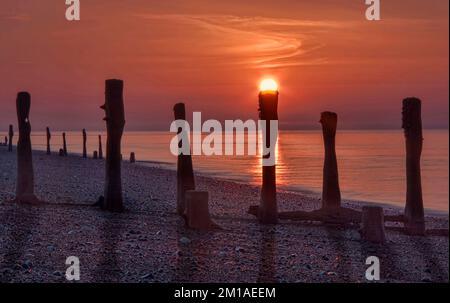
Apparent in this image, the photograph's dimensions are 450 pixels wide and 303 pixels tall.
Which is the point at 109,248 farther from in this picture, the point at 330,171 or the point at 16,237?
the point at 330,171

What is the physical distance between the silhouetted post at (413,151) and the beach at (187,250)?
61 centimetres

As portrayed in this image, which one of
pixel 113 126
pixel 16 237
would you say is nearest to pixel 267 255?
pixel 16 237

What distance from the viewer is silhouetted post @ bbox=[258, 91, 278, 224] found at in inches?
524

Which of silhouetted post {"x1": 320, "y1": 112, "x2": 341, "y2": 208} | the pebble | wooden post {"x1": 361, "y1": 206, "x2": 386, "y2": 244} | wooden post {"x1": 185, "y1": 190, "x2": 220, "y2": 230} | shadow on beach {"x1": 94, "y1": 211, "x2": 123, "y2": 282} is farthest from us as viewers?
silhouetted post {"x1": 320, "y1": 112, "x2": 341, "y2": 208}

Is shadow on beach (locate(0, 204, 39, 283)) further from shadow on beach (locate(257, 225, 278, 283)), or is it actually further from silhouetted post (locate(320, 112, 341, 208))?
silhouetted post (locate(320, 112, 341, 208))

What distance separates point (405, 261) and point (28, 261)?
630cm

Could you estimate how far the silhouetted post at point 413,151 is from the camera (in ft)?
42.8

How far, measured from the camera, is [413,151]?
13.1 meters

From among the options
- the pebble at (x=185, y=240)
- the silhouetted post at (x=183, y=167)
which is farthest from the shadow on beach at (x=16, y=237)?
the silhouetted post at (x=183, y=167)

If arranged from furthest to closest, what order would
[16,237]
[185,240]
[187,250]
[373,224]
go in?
[373,224], [185,240], [16,237], [187,250]

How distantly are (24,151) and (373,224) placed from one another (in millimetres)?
8079

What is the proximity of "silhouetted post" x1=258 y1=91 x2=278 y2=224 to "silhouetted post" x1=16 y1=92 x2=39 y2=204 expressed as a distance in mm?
5450

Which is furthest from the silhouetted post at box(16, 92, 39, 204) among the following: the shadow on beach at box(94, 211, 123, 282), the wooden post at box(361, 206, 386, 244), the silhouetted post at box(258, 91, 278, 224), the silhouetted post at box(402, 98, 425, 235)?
the silhouetted post at box(402, 98, 425, 235)
